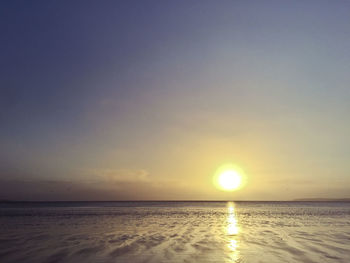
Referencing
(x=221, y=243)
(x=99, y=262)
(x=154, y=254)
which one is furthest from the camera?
(x=221, y=243)

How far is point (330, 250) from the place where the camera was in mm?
15867

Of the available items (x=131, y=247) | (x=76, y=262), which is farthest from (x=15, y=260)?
(x=131, y=247)

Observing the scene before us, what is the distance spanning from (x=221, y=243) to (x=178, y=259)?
5.46 meters

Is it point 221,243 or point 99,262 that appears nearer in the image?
point 99,262

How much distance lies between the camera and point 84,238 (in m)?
20.5

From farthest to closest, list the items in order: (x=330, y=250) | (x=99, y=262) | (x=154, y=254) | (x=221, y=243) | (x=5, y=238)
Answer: (x=5, y=238)
(x=221, y=243)
(x=330, y=250)
(x=154, y=254)
(x=99, y=262)

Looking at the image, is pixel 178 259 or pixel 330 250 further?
pixel 330 250

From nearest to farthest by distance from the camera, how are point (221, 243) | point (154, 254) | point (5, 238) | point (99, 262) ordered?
point (99, 262) < point (154, 254) < point (221, 243) < point (5, 238)

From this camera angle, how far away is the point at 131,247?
16.7 meters

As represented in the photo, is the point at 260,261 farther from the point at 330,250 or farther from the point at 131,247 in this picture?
the point at 131,247

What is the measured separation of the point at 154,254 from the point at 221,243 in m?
5.17

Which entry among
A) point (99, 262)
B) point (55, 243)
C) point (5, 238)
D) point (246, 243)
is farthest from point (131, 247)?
point (5, 238)

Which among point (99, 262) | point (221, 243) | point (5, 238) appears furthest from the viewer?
point (5, 238)

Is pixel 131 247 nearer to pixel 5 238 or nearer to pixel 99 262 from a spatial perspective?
pixel 99 262
